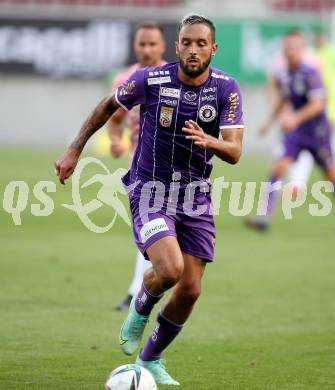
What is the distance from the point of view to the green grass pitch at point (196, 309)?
745 cm

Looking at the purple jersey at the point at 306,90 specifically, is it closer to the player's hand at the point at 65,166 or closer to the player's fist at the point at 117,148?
the player's fist at the point at 117,148

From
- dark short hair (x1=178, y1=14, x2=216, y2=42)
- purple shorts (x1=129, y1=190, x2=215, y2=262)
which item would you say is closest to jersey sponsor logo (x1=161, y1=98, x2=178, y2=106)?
dark short hair (x1=178, y1=14, x2=216, y2=42)

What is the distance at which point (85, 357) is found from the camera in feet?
25.9

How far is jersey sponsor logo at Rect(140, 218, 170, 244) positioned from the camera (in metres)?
7.03

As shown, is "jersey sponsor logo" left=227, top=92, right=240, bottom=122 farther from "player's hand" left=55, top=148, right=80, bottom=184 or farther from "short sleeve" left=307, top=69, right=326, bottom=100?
"short sleeve" left=307, top=69, right=326, bottom=100

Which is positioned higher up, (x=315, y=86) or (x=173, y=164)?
(x=173, y=164)

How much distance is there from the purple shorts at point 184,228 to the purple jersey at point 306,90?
8.94 meters

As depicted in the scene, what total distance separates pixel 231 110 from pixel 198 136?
603mm

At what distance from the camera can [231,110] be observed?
278 inches

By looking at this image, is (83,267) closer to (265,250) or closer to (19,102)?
(265,250)

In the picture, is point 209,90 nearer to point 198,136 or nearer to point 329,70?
point 198,136

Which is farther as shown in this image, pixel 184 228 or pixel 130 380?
pixel 184 228

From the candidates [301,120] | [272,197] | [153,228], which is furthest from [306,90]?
[153,228]

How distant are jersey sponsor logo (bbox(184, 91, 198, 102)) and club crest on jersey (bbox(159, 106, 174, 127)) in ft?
0.43
